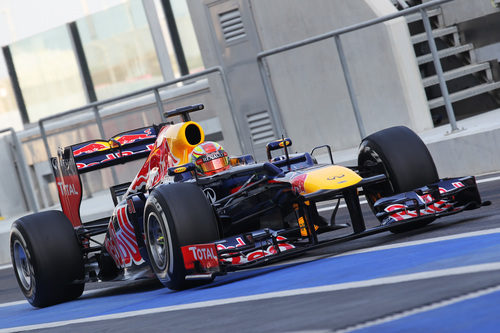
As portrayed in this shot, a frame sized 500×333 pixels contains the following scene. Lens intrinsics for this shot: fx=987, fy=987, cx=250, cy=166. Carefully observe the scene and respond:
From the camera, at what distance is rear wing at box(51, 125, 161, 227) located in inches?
356

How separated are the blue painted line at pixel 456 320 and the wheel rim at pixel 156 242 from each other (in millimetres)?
3063

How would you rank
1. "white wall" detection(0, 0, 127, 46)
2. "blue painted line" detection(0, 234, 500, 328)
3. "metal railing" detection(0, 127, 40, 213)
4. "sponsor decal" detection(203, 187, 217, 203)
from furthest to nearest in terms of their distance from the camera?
"white wall" detection(0, 0, 127, 46)
"metal railing" detection(0, 127, 40, 213)
"sponsor decal" detection(203, 187, 217, 203)
"blue painted line" detection(0, 234, 500, 328)

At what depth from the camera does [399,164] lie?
23.6ft

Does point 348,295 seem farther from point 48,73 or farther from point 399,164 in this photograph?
point 48,73

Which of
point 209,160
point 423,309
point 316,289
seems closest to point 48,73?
point 209,160

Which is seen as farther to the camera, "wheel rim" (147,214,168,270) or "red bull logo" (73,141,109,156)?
"red bull logo" (73,141,109,156)

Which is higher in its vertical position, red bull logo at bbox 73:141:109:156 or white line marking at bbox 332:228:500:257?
red bull logo at bbox 73:141:109:156

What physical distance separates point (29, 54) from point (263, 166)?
1409 cm

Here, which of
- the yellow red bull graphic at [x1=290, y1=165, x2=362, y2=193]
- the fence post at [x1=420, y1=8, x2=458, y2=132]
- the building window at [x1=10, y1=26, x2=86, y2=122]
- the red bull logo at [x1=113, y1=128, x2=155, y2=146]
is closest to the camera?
the yellow red bull graphic at [x1=290, y1=165, x2=362, y2=193]

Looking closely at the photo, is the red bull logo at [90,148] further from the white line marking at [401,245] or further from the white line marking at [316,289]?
the white line marking at [401,245]

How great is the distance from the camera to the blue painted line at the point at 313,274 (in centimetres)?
553

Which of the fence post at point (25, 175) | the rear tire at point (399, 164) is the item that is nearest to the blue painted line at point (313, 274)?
the rear tire at point (399, 164)

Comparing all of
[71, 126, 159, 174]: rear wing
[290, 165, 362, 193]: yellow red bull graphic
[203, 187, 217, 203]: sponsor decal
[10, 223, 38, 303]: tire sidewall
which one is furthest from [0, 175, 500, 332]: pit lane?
[71, 126, 159, 174]: rear wing

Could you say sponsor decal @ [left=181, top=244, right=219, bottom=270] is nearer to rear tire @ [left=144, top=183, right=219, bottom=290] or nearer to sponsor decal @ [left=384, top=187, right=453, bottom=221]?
rear tire @ [left=144, top=183, right=219, bottom=290]
